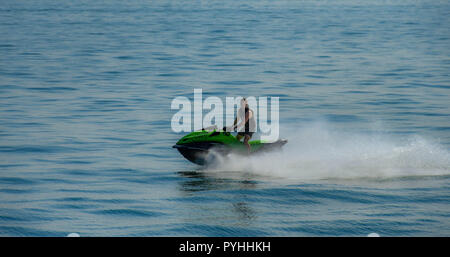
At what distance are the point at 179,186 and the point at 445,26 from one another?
68.3 metres

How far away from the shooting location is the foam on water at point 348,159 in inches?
674

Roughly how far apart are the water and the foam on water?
0.05m

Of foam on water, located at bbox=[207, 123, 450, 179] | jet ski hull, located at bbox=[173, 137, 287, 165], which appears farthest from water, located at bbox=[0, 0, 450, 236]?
jet ski hull, located at bbox=[173, 137, 287, 165]

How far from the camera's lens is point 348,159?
737 inches

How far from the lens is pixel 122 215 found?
13.1m

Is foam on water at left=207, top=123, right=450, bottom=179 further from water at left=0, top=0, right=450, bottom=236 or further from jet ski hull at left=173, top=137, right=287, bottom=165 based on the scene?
jet ski hull at left=173, top=137, right=287, bottom=165

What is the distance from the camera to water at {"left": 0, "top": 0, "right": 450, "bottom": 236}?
1297cm
